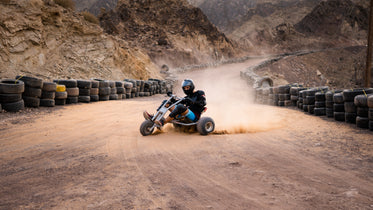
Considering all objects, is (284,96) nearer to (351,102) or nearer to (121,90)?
(351,102)

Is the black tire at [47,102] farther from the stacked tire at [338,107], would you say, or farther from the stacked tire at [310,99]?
the stacked tire at [310,99]

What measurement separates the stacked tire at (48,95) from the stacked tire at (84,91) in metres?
1.68

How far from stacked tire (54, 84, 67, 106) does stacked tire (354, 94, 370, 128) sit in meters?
10.4

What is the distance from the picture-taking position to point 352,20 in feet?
256

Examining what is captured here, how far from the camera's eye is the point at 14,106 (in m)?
7.73

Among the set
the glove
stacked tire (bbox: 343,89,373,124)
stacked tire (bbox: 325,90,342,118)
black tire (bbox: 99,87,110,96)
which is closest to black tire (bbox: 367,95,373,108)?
stacked tire (bbox: 343,89,373,124)

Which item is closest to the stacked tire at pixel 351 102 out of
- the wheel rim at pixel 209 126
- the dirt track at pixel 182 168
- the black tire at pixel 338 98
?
the black tire at pixel 338 98

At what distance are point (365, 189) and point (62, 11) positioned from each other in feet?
70.2

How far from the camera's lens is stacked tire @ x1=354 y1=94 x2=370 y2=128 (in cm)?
636

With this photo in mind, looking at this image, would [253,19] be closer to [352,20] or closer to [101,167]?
[352,20]

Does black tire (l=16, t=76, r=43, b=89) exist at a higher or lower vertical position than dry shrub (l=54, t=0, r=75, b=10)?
lower

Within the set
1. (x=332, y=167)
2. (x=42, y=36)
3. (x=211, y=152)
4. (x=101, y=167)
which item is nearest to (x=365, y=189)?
(x=332, y=167)

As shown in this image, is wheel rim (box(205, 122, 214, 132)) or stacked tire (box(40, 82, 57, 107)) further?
stacked tire (box(40, 82, 57, 107))

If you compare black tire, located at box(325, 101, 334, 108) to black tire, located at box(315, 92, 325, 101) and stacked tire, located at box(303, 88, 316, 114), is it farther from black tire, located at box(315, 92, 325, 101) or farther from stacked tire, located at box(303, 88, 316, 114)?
stacked tire, located at box(303, 88, 316, 114)
